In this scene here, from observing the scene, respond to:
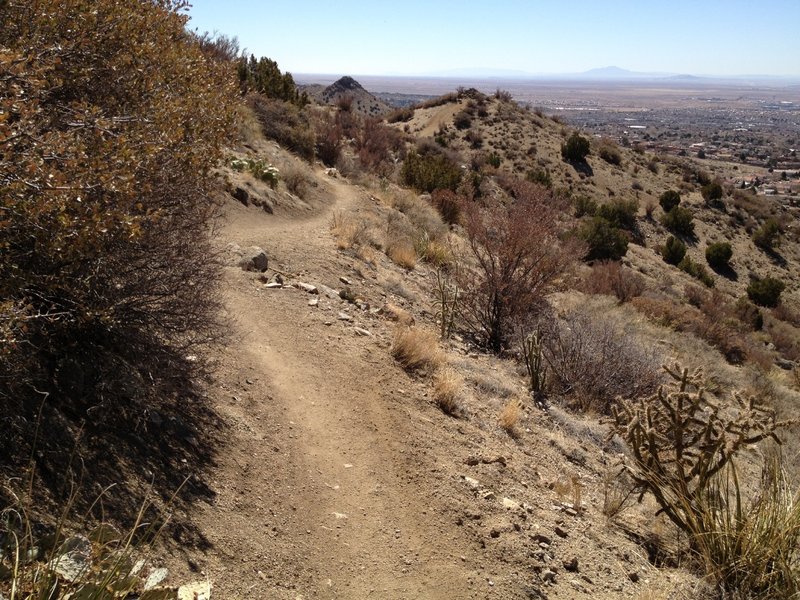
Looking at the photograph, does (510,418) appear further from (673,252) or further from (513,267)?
(673,252)

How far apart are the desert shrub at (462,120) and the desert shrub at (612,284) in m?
22.3

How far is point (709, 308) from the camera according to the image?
19781 millimetres

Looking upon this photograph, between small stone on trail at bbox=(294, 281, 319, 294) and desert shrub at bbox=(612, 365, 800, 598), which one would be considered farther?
small stone on trail at bbox=(294, 281, 319, 294)

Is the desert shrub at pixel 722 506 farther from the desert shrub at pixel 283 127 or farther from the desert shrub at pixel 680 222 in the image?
the desert shrub at pixel 680 222

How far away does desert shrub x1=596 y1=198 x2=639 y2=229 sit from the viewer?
96.4 feet

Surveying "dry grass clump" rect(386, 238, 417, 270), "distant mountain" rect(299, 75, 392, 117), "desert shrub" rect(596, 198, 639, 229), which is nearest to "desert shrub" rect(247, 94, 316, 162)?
"dry grass clump" rect(386, 238, 417, 270)

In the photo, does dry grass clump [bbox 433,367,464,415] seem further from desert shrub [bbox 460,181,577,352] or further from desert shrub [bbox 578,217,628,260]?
desert shrub [bbox 578,217,628,260]

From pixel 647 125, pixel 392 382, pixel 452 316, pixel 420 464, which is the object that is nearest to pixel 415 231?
pixel 452 316

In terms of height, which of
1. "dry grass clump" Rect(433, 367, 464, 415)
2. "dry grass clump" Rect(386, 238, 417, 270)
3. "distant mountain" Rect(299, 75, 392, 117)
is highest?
"distant mountain" Rect(299, 75, 392, 117)

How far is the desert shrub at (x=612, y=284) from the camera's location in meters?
17.3

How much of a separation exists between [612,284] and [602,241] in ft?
20.1

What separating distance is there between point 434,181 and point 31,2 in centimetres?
1936

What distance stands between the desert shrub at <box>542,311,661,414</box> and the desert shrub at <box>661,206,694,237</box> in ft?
79.7

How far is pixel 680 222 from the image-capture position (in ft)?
103
